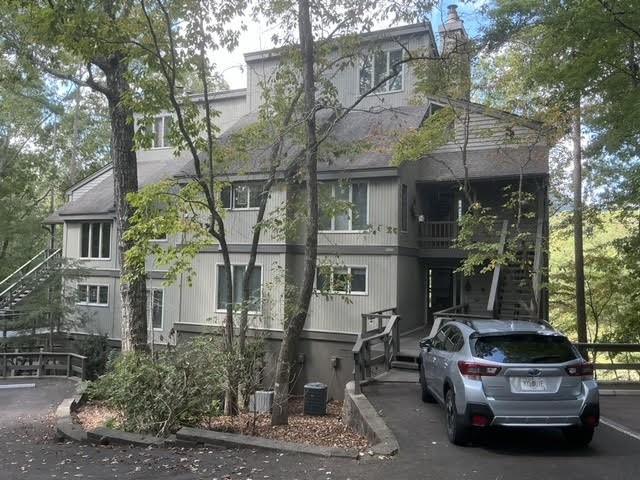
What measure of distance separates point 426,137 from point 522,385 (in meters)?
11.0

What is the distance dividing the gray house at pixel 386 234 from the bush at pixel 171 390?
23.8 ft

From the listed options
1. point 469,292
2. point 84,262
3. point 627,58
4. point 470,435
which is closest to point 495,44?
point 627,58

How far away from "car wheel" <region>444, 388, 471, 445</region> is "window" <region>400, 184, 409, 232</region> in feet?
37.3

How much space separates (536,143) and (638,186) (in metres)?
5.95

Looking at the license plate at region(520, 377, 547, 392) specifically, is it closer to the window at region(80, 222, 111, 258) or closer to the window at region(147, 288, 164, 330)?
the window at region(147, 288, 164, 330)

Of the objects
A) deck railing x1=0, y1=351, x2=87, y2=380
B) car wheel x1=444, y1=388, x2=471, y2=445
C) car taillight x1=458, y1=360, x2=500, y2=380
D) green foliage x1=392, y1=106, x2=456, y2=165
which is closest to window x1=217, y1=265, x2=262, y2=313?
deck railing x1=0, y1=351, x2=87, y2=380

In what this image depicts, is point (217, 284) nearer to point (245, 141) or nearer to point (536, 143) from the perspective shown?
point (245, 141)

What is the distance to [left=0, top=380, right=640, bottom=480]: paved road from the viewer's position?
20.5 feet

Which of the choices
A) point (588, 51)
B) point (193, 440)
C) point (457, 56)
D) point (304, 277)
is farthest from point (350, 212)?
point (193, 440)

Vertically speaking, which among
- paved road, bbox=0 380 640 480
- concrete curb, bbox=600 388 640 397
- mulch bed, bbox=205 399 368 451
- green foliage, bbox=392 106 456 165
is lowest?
mulch bed, bbox=205 399 368 451

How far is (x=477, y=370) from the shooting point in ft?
23.1

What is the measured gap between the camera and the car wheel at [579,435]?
7.15 metres

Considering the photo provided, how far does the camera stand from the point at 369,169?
1822 centimetres

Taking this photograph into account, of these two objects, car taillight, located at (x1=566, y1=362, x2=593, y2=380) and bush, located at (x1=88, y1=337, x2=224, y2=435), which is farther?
bush, located at (x1=88, y1=337, x2=224, y2=435)
